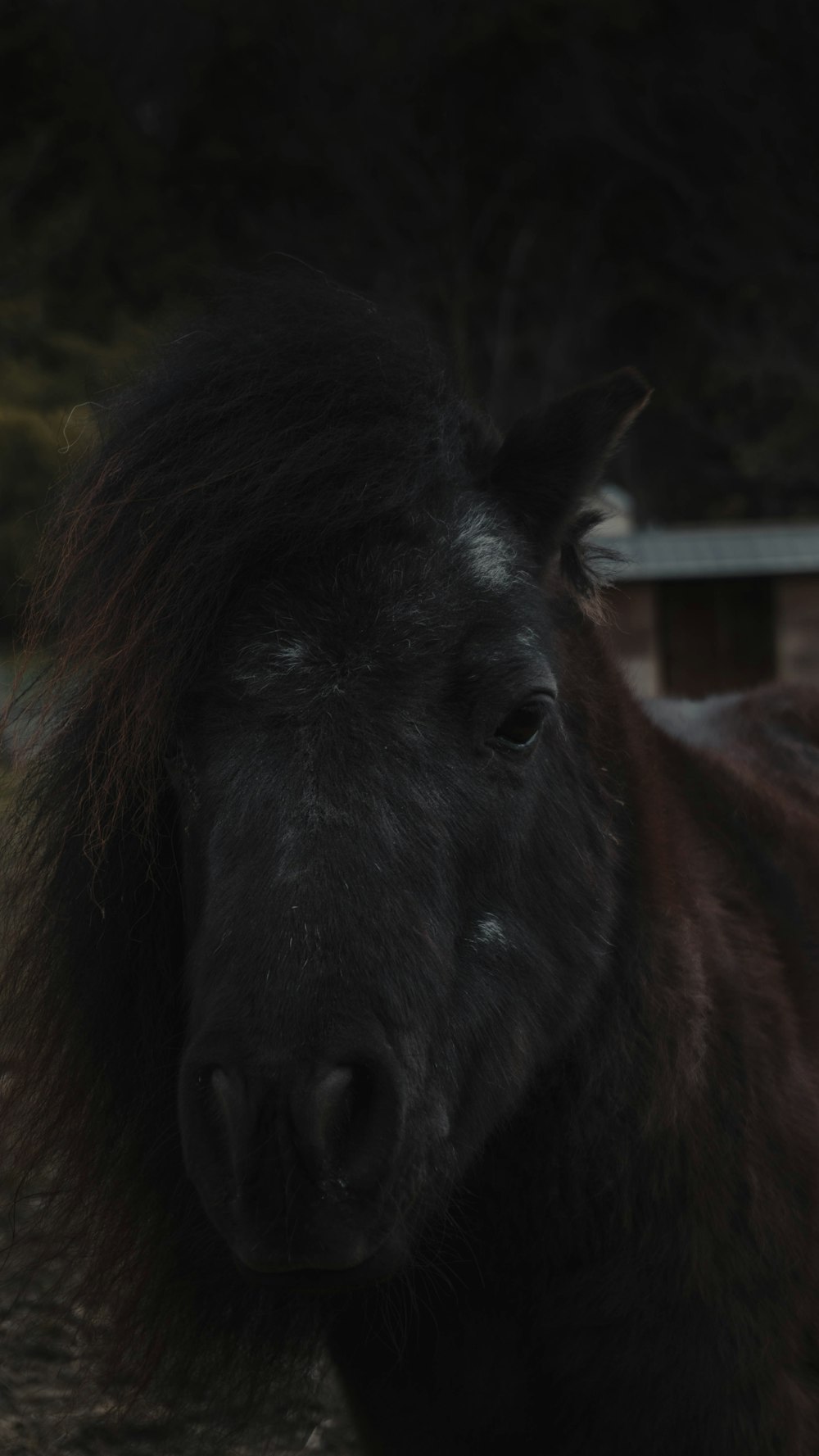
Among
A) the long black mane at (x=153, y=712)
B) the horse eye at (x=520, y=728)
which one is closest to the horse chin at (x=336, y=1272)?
the long black mane at (x=153, y=712)

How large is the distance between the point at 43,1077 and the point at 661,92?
32318 mm

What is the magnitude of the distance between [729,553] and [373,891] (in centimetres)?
1646

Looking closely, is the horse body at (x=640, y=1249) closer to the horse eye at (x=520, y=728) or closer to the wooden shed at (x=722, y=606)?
the horse eye at (x=520, y=728)

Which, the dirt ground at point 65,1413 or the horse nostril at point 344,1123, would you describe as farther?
the dirt ground at point 65,1413

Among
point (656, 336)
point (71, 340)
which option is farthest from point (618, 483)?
point (71, 340)

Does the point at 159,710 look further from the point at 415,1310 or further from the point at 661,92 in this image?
the point at 661,92

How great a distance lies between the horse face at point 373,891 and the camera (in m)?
1.66

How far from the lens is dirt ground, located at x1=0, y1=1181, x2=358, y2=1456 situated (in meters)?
3.25

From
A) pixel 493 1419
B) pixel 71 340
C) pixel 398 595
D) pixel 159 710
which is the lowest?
pixel 493 1419

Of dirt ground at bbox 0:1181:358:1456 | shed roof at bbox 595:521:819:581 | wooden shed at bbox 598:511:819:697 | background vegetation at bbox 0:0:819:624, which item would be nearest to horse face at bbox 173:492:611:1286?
dirt ground at bbox 0:1181:358:1456

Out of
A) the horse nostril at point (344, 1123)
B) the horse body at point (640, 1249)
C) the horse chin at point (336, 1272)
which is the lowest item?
the horse body at point (640, 1249)

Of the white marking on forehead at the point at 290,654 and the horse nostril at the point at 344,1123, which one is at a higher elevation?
the white marking on forehead at the point at 290,654

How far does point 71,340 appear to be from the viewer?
12.2 m

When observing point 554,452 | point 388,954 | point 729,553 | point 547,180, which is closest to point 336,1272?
point 388,954
